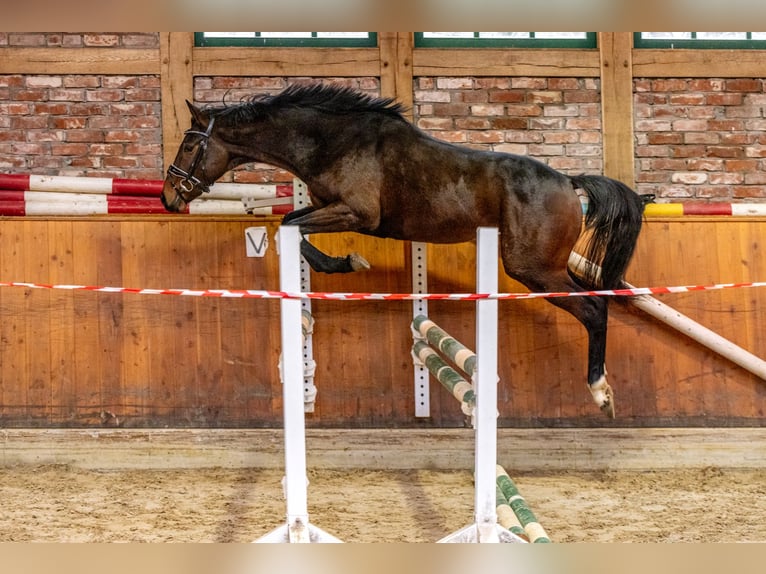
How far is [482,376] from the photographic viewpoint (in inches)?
83.4

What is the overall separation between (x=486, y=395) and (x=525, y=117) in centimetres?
198

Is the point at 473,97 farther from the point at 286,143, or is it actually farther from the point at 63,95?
the point at 63,95

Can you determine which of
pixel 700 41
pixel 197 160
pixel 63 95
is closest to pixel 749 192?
pixel 700 41

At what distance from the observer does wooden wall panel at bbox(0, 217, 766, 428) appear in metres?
3.40

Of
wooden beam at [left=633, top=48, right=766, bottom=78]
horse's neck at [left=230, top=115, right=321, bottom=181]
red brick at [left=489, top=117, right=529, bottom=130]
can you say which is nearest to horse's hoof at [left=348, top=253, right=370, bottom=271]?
horse's neck at [left=230, top=115, right=321, bottom=181]

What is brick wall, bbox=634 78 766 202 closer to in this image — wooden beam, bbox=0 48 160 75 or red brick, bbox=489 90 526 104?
red brick, bbox=489 90 526 104

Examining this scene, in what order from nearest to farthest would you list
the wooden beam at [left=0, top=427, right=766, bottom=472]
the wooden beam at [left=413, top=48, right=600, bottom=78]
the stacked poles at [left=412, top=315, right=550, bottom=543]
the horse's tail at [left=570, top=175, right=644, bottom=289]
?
the stacked poles at [left=412, top=315, right=550, bottom=543], the horse's tail at [left=570, top=175, right=644, bottom=289], the wooden beam at [left=0, top=427, right=766, bottom=472], the wooden beam at [left=413, top=48, right=600, bottom=78]

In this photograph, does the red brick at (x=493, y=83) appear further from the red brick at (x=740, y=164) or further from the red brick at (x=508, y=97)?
the red brick at (x=740, y=164)

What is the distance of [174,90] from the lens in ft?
11.7

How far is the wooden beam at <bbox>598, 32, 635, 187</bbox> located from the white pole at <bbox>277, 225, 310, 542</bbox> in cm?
214

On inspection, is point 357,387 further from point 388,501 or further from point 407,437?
point 388,501

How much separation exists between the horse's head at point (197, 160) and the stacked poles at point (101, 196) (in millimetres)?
407

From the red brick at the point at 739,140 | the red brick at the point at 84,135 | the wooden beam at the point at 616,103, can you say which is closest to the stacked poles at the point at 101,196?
the red brick at the point at 84,135
